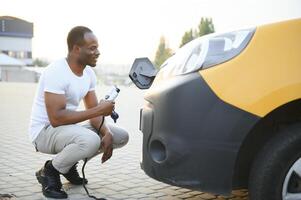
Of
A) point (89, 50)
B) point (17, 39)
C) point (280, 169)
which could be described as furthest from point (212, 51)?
point (17, 39)

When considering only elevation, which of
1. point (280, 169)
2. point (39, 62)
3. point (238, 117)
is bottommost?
A: point (39, 62)

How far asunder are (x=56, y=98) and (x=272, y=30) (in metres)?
1.59

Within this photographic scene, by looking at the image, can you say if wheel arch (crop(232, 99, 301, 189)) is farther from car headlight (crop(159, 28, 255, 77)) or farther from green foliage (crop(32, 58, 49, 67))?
green foliage (crop(32, 58, 49, 67))

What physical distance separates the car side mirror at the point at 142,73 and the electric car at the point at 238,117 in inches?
32.3

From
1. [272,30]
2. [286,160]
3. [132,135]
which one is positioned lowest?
[132,135]

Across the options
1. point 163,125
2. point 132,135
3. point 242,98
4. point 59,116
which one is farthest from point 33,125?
point 132,135

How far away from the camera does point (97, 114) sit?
3.27 metres

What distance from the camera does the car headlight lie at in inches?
99.3

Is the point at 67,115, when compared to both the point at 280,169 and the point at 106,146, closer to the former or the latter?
the point at 106,146

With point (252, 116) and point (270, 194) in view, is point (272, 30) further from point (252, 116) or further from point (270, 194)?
point (270, 194)

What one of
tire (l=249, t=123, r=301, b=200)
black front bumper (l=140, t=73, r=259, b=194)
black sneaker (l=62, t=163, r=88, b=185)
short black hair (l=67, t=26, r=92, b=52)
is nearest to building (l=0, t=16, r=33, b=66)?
black sneaker (l=62, t=163, r=88, b=185)

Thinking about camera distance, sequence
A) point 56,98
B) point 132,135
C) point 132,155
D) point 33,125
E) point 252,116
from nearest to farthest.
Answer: point 252,116 → point 56,98 → point 33,125 → point 132,155 → point 132,135

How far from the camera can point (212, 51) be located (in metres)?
2.61

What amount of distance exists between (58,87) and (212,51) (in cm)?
124
